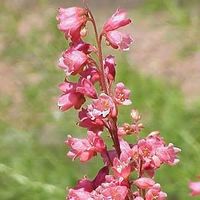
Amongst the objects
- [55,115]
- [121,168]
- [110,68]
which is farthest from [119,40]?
[55,115]

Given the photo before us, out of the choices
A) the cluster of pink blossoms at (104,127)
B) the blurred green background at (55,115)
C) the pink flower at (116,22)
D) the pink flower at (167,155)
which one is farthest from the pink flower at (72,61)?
the blurred green background at (55,115)

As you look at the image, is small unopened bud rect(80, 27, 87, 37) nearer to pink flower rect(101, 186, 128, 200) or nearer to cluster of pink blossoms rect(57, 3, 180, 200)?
cluster of pink blossoms rect(57, 3, 180, 200)

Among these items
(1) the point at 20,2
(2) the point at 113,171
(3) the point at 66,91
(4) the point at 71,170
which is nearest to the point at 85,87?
(3) the point at 66,91

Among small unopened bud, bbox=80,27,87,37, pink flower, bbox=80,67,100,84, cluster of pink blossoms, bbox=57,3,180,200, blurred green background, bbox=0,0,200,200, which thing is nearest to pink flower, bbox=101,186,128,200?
cluster of pink blossoms, bbox=57,3,180,200

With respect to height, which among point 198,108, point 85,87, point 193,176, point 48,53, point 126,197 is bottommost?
point 126,197

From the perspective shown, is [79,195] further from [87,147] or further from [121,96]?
[121,96]

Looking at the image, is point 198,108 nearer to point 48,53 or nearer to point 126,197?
point 48,53

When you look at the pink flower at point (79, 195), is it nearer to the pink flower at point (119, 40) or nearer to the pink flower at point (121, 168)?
the pink flower at point (121, 168)
